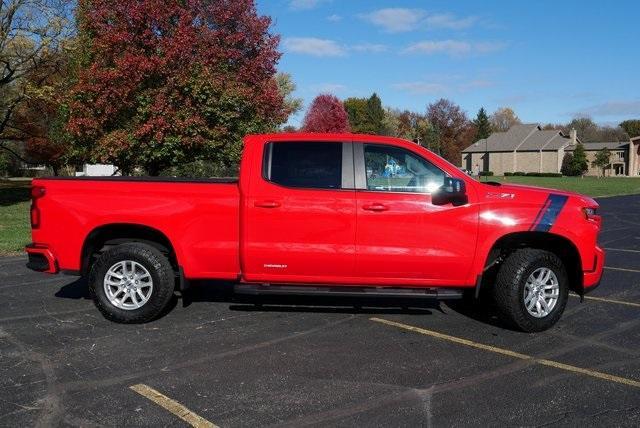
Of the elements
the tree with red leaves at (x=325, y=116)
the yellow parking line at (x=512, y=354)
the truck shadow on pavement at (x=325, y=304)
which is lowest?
the yellow parking line at (x=512, y=354)

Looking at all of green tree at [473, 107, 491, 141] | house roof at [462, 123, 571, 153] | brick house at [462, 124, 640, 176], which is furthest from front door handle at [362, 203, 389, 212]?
green tree at [473, 107, 491, 141]

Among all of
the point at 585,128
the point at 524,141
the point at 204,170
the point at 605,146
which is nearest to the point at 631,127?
the point at 585,128

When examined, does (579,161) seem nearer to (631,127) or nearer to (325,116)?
(325,116)

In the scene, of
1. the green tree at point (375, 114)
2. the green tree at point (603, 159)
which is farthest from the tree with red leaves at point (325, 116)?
the green tree at point (603, 159)

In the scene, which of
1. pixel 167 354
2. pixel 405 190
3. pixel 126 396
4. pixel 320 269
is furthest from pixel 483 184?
pixel 126 396

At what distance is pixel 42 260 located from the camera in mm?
5777

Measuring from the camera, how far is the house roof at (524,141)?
86.0 m

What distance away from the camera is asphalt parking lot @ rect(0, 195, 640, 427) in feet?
12.3

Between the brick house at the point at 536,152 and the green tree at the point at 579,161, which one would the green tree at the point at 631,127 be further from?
the green tree at the point at 579,161

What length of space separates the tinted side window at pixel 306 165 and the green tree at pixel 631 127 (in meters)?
126

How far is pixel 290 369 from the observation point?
4547 millimetres

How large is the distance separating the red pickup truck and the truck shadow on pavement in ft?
2.38

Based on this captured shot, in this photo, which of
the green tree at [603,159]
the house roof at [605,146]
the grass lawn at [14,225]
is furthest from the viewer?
the house roof at [605,146]

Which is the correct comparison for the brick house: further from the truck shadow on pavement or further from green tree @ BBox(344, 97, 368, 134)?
the truck shadow on pavement
